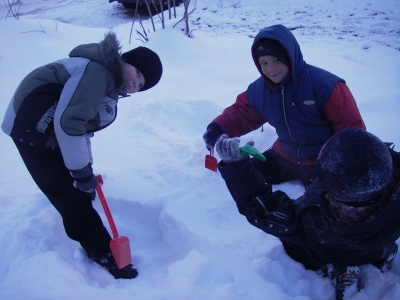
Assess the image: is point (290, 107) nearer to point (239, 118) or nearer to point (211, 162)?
point (239, 118)

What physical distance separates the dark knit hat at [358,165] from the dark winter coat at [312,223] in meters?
0.16

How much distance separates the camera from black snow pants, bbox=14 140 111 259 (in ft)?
5.08

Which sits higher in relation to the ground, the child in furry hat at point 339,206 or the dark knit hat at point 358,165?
the dark knit hat at point 358,165

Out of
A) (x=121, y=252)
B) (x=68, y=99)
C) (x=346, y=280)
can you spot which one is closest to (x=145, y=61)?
(x=68, y=99)

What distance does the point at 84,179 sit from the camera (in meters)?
1.50

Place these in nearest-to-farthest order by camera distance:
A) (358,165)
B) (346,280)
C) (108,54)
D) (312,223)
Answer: (358,165) < (312,223) < (346,280) < (108,54)

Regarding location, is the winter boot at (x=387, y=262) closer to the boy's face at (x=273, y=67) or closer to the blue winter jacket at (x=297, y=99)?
the blue winter jacket at (x=297, y=99)

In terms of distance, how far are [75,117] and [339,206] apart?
1.10m

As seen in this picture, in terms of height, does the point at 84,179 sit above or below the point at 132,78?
below

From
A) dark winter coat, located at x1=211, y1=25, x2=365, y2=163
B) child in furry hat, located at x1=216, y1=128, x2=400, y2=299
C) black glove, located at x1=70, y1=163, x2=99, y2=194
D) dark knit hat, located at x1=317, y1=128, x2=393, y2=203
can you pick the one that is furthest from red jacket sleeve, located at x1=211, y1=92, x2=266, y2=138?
dark knit hat, located at x1=317, y1=128, x2=393, y2=203

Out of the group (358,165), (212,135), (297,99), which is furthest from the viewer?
(212,135)

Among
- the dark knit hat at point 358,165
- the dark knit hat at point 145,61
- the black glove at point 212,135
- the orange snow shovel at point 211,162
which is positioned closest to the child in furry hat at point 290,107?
the black glove at point 212,135

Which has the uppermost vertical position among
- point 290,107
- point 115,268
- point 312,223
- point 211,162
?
point 290,107

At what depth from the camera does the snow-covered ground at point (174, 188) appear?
140cm
